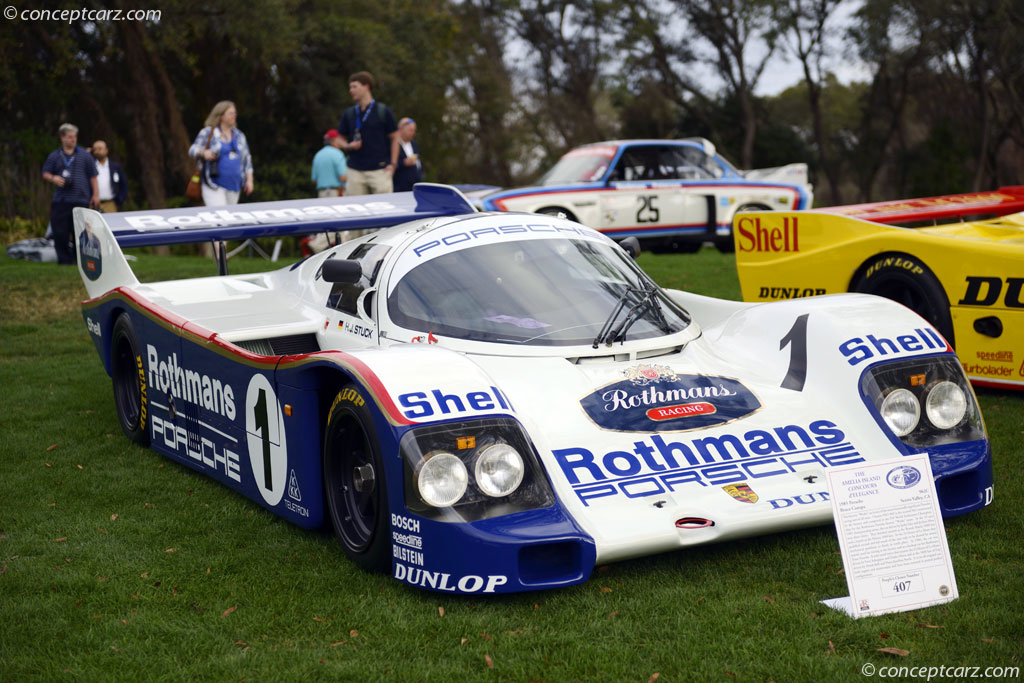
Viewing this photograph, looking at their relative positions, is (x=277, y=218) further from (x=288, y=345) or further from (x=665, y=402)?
(x=665, y=402)

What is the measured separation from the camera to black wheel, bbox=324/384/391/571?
3.80m

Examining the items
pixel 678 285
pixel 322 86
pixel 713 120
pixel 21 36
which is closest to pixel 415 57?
pixel 322 86

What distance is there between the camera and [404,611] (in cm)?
359

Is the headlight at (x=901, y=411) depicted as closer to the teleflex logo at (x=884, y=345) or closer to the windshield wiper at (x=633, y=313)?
the teleflex logo at (x=884, y=345)

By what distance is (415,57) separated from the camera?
25266 millimetres

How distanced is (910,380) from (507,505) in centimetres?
178

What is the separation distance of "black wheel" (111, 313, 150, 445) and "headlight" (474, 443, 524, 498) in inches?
115

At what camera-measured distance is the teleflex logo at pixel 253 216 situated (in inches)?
257

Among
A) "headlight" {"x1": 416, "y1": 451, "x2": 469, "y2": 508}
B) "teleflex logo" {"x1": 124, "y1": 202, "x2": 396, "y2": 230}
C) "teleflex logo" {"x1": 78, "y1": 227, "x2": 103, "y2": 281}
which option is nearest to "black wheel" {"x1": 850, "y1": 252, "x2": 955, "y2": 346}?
"teleflex logo" {"x1": 124, "y1": 202, "x2": 396, "y2": 230}

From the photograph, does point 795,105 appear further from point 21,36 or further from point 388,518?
point 388,518

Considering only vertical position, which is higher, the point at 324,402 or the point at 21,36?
the point at 21,36

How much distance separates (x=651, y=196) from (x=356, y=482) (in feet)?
34.9

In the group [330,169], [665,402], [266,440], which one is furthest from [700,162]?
[266,440]

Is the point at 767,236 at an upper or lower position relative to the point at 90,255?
lower
